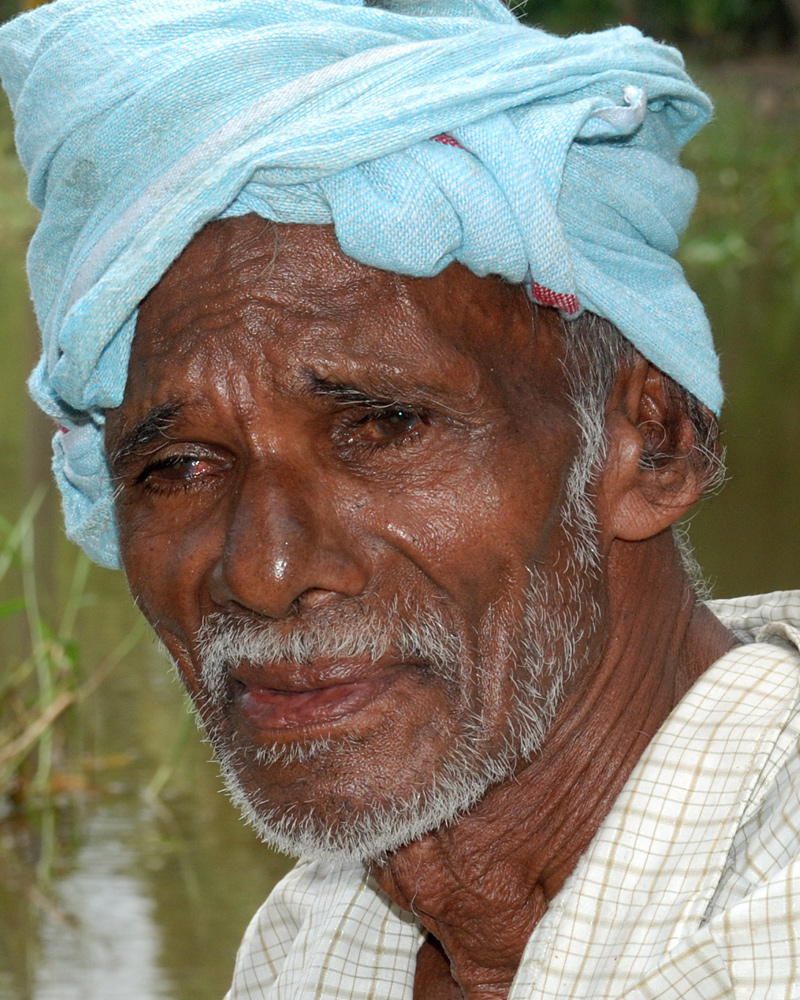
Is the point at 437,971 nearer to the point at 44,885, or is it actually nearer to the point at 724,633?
the point at 724,633

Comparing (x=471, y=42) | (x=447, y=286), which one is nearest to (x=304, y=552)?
(x=447, y=286)

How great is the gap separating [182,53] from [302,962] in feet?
3.66

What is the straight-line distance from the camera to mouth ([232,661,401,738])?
175 cm

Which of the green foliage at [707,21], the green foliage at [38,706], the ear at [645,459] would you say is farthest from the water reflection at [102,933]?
the green foliage at [707,21]

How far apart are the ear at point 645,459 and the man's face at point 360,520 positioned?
8 centimetres

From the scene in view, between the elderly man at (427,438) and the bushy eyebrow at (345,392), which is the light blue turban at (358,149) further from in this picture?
the bushy eyebrow at (345,392)

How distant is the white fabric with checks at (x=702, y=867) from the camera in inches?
57.4

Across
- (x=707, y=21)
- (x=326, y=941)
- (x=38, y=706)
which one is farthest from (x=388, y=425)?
(x=707, y=21)

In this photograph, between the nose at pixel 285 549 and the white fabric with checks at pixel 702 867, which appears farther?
the nose at pixel 285 549

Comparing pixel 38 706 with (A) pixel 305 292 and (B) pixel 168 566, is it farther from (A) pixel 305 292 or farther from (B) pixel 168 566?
(A) pixel 305 292

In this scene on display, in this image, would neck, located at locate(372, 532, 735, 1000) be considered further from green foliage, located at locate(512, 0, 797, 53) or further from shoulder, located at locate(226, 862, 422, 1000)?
green foliage, located at locate(512, 0, 797, 53)

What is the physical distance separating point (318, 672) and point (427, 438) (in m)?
0.28

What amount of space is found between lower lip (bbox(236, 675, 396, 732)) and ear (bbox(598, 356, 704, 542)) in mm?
346

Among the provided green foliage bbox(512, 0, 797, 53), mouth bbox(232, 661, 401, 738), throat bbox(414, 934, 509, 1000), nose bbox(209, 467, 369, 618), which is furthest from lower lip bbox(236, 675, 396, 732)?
green foliage bbox(512, 0, 797, 53)
